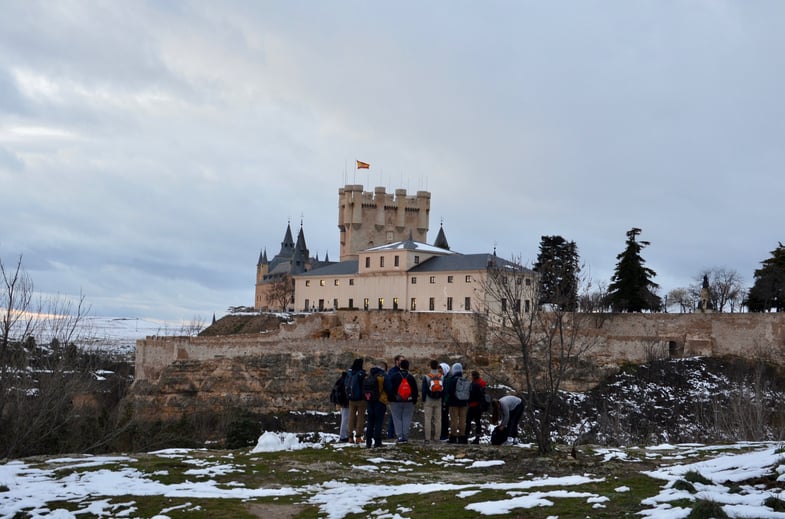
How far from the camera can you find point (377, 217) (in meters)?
81.8

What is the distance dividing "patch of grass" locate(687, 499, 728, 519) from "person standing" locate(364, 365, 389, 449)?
8442 millimetres

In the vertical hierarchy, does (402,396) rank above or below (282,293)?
below

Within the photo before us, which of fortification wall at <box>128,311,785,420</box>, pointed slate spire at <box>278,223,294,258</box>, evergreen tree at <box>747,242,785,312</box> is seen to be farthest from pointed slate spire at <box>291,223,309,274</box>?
evergreen tree at <box>747,242,785,312</box>

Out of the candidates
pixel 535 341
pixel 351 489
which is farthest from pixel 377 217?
pixel 351 489

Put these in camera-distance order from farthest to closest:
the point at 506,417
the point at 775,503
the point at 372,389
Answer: the point at 506,417 → the point at 372,389 → the point at 775,503

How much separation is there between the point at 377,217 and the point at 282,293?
1163cm

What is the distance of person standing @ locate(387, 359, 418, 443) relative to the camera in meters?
17.3

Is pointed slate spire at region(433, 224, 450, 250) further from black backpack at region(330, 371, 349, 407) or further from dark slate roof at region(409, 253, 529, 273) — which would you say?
black backpack at region(330, 371, 349, 407)

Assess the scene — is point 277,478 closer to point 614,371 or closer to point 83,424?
point 83,424

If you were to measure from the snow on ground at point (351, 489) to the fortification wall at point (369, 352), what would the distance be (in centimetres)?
3563

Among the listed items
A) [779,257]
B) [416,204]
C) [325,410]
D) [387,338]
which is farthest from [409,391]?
[416,204]

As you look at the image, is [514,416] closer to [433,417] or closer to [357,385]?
[433,417]

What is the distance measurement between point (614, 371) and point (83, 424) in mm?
31412

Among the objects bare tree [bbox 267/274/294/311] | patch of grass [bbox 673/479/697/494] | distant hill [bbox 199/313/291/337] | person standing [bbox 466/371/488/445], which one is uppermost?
bare tree [bbox 267/274/294/311]
